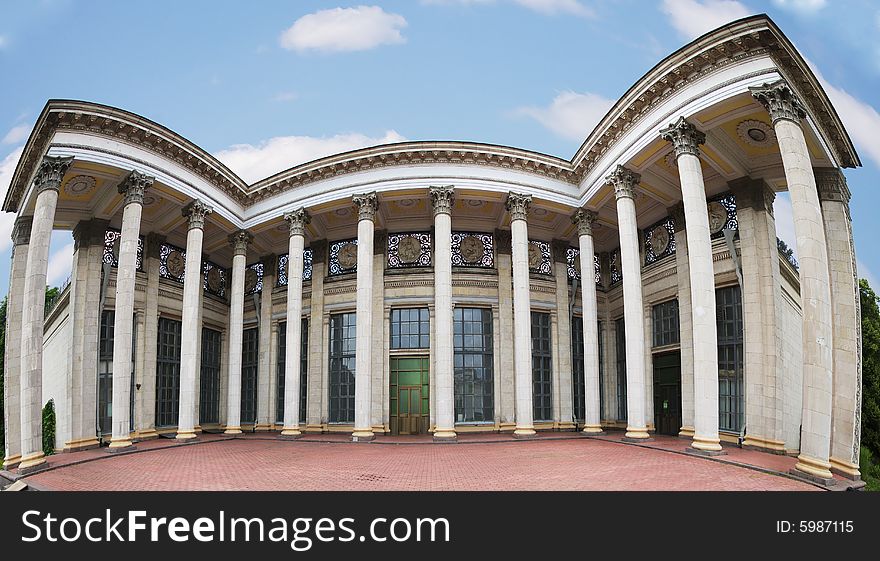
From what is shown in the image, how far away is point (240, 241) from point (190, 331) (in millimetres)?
4960

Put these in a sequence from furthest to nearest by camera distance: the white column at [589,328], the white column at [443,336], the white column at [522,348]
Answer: the white column at [589,328] → the white column at [522,348] → the white column at [443,336]

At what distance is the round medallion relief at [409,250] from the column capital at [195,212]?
27.4 feet

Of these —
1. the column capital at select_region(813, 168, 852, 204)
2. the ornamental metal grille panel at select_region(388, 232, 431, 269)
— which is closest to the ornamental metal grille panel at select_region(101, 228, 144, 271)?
the ornamental metal grille panel at select_region(388, 232, 431, 269)

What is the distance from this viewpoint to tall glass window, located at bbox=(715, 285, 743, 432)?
61.0 ft

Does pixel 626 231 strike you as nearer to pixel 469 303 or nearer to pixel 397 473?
pixel 469 303

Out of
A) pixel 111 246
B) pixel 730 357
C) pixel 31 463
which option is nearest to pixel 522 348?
pixel 730 357

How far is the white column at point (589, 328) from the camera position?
21.3 m

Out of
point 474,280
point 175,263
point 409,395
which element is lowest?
point 409,395

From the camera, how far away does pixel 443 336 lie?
20203mm

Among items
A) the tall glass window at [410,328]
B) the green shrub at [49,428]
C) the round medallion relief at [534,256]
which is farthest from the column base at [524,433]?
the green shrub at [49,428]

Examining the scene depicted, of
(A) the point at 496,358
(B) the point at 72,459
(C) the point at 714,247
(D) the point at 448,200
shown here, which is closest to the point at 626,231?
(C) the point at 714,247

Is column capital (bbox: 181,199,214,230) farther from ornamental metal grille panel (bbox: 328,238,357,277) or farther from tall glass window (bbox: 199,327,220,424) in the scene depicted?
tall glass window (bbox: 199,327,220,424)

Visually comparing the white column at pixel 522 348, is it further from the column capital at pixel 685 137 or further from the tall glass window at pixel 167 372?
the tall glass window at pixel 167 372

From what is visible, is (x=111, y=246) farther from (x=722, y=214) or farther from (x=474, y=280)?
(x=722, y=214)
